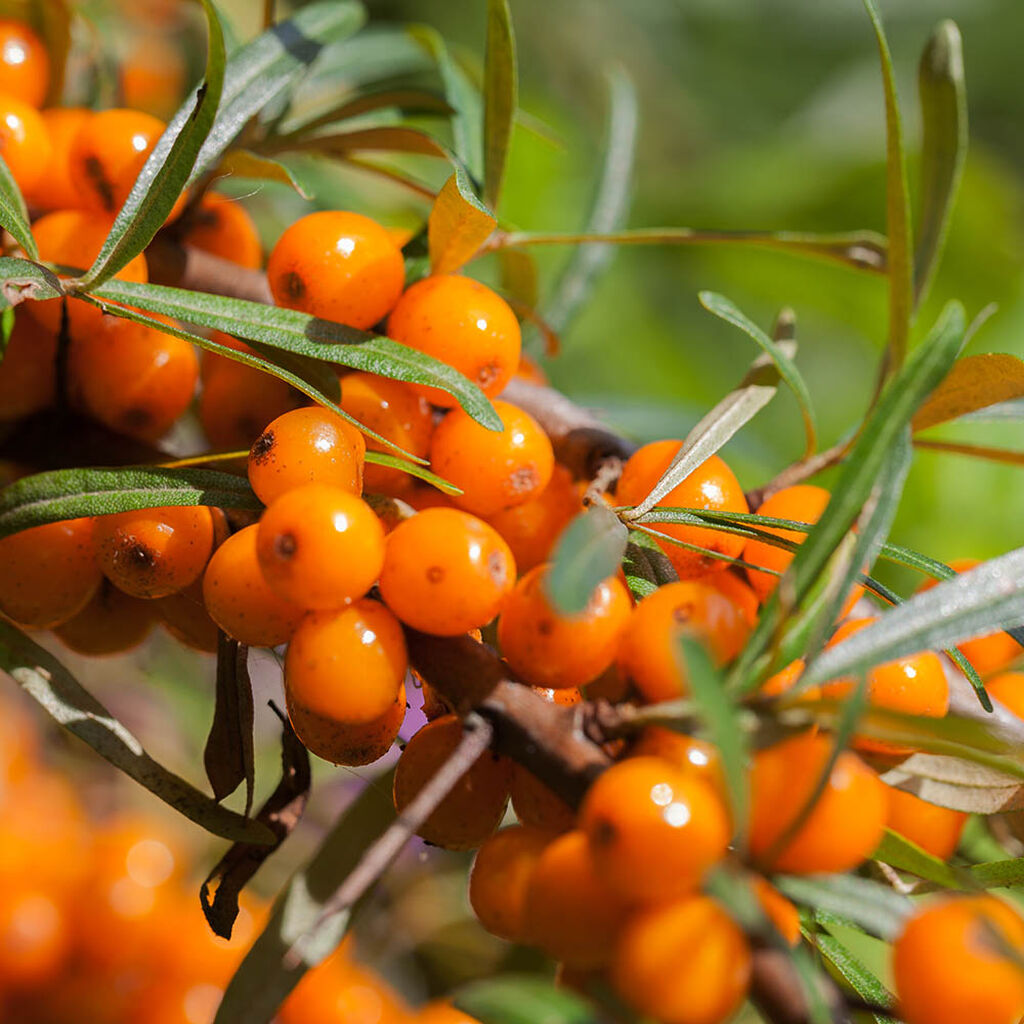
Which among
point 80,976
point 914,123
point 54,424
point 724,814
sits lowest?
point 80,976

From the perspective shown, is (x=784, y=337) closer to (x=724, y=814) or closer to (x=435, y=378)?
(x=435, y=378)

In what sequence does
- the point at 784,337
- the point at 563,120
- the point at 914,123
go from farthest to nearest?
the point at 914,123
the point at 563,120
the point at 784,337

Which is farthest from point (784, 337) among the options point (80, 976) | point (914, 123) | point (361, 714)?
point (914, 123)

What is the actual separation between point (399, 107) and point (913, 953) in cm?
75

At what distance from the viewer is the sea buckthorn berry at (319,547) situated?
44 cm

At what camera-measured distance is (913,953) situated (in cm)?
36

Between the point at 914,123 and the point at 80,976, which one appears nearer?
A: the point at 80,976

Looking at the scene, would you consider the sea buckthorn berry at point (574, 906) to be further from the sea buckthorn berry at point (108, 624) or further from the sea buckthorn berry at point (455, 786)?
the sea buckthorn berry at point (108, 624)

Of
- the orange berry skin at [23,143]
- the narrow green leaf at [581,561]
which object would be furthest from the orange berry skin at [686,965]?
the orange berry skin at [23,143]

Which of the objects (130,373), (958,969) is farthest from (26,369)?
(958,969)

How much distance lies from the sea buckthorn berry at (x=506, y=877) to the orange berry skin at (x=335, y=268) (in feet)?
1.01

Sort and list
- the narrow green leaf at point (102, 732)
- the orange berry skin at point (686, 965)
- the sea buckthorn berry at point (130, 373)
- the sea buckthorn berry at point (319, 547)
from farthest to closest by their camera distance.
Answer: the sea buckthorn berry at point (130, 373)
the narrow green leaf at point (102, 732)
the sea buckthorn berry at point (319, 547)
the orange berry skin at point (686, 965)

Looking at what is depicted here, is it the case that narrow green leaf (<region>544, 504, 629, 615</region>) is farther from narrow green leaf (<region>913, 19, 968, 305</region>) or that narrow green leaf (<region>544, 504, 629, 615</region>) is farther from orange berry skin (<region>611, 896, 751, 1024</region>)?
narrow green leaf (<region>913, 19, 968, 305</region>)

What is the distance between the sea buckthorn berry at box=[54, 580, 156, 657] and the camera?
0.70 meters
